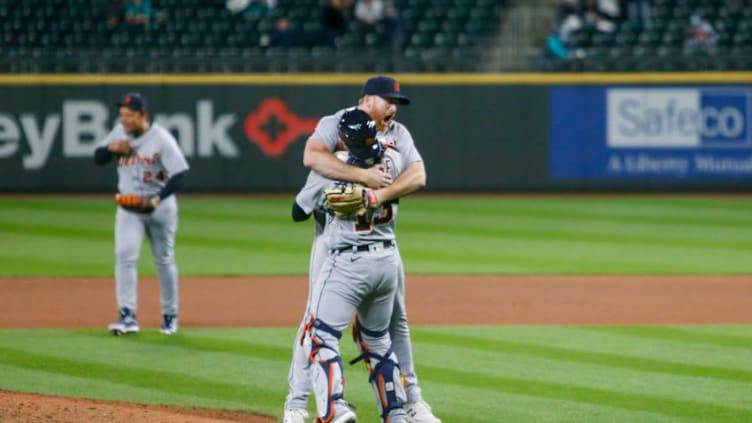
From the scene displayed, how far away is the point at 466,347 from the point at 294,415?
290cm

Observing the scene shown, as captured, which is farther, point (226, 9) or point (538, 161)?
point (226, 9)

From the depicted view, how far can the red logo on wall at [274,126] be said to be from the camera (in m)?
20.2

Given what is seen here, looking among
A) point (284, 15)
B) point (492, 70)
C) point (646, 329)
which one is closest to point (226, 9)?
point (284, 15)

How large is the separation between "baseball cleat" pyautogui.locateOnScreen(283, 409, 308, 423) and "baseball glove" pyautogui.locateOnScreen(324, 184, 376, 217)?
4.02 ft

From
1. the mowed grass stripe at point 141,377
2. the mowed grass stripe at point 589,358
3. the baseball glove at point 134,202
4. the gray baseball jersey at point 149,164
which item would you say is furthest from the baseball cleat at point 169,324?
the mowed grass stripe at point 589,358

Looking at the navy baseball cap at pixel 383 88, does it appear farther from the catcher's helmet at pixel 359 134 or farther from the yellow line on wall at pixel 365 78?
the yellow line on wall at pixel 365 78

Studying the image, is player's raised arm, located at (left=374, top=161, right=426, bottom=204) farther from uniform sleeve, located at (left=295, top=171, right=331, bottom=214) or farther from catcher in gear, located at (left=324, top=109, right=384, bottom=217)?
uniform sleeve, located at (left=295, top=171, right=331, bottom=214)

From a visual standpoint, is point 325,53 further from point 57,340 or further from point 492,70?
point 57,340

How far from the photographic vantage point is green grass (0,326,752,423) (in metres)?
7.31

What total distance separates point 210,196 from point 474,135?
4.60m

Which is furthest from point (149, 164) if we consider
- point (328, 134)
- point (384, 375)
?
point (384, 375)

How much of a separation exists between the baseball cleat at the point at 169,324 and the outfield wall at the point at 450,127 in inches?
420

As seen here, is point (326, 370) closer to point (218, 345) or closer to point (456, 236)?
point (218, 345)

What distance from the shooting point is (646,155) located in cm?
2027
